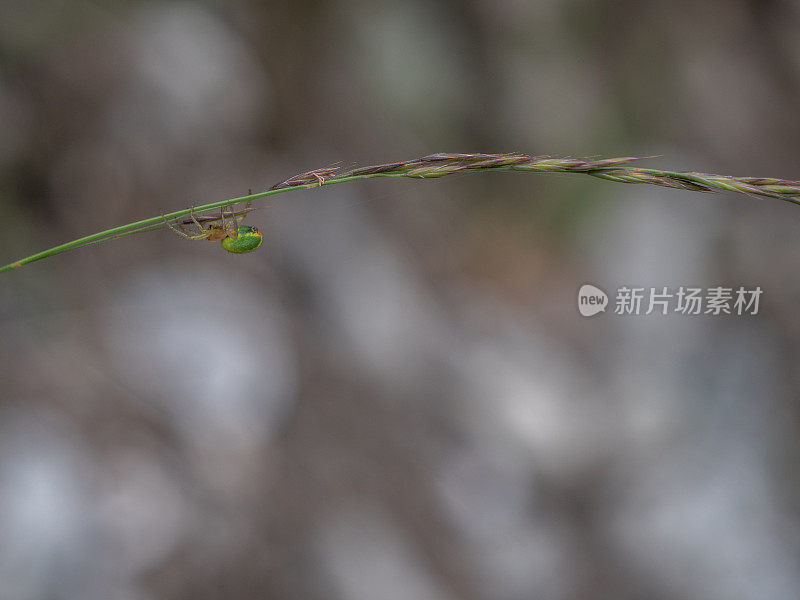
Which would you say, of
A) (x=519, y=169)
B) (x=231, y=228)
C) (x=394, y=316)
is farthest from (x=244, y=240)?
(x=394, y=316)

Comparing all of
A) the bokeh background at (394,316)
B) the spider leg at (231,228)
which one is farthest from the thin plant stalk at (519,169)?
the bokeh background at (394,316)

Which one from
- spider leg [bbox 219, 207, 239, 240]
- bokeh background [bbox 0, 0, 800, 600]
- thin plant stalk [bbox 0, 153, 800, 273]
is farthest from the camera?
bokeh background [bbox 0, 0, 800, 600]

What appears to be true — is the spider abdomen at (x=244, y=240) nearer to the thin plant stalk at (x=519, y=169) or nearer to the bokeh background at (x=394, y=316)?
the thin plant stalk at (x=519, y=169)

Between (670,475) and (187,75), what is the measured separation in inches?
68.2

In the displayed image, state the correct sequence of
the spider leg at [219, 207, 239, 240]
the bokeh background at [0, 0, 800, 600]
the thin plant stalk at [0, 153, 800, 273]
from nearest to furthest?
1. the thin plant stalk at [0, 153, 800, 273]
2. the spider leg at [219, 207, 239, 240]
3. the bokeh background at [0, 0, 800, 600]

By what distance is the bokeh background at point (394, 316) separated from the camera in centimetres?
139

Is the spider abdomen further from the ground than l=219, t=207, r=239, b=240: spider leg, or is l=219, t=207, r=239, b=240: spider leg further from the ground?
l=219, t=207, r=239, b=240: spider leg

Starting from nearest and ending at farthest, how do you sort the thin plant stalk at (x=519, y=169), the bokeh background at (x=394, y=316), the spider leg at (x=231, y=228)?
the thin plant stalk at (x=519, y=169), the spider leg at (x=231, y=228), the bokeh background at (x=394, y=316)

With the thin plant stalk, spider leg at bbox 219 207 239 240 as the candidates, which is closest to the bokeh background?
spider leg at bbox 219 207 239 240

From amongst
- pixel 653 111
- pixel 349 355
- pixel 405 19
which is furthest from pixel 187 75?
pixel 653 111

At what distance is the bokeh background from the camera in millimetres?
1388

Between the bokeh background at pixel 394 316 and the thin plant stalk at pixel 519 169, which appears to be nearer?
the thin plant stalk at pixel 519 169

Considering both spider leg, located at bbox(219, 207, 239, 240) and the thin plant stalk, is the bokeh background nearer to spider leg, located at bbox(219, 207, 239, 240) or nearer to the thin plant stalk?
spider leg, located at bbox(219, 207, 239, 240)

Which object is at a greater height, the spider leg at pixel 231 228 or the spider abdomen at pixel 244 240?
the spider leg at pixel 231 228
